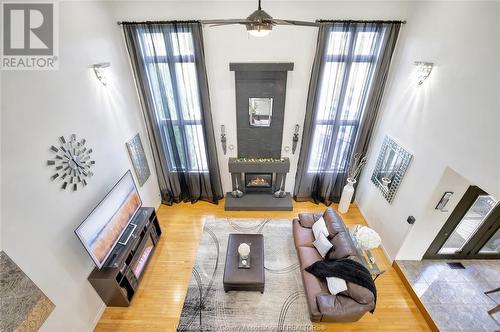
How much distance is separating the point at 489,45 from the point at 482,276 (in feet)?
12.0

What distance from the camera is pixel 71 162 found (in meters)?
2.91

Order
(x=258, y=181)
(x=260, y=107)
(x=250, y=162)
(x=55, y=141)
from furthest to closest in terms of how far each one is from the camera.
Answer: (x=258, y=181), (x=250, y=162), (x=260, y=107), (x=55, y=141)

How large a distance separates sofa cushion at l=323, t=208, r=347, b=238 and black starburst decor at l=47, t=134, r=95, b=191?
13.1ft

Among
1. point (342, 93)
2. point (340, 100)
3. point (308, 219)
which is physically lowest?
point (308, 219)

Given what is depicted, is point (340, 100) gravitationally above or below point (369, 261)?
above

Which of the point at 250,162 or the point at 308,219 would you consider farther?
the point at 250,162

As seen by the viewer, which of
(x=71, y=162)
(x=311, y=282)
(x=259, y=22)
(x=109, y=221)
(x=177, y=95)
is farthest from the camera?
(x=177, y=95)

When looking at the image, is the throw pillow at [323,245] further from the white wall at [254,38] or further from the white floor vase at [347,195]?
the white wall at [254,38]

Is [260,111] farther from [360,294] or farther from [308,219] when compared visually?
[360,294]

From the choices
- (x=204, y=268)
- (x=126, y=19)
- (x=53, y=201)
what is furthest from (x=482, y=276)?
(x=126, y=19)

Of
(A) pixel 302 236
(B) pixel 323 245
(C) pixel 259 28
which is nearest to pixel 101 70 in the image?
(C) pixel 259 28

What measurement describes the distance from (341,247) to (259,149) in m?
2.57

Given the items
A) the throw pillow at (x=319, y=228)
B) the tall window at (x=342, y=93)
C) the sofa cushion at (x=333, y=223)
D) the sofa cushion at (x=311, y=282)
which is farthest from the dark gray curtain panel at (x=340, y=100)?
the sofa cushion at (x=311, y=282)

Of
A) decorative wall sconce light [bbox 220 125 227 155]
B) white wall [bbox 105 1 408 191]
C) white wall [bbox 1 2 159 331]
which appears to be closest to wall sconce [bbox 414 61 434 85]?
white wall [bbox 105 1 408 191]
